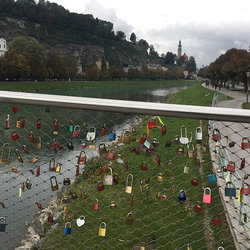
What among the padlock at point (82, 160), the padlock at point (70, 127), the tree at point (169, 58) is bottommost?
the padlock at point (82, 160)

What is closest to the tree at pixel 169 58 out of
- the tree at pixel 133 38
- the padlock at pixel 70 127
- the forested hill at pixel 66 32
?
the tree at pixel 133 38

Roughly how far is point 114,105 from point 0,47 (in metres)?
71.7

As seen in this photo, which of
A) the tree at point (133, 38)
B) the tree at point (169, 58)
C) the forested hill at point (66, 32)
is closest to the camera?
the forested hill at point (66, 32)

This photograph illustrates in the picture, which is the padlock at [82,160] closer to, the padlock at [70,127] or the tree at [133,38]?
the padlock at [70,127]

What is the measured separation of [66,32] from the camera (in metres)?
109

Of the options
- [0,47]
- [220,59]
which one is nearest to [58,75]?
[0,47]

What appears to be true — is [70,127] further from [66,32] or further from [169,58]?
[169,58]

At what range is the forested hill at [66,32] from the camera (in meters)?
88.7

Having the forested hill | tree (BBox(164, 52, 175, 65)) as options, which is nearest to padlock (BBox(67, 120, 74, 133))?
the forested hill

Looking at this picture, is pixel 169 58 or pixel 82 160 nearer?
pixel 82 160

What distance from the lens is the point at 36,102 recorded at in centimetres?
160

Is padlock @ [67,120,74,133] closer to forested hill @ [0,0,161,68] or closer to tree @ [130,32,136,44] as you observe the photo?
forested hill @ [0,0,161,68]

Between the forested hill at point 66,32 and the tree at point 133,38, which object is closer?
the forested hill at point 66,32

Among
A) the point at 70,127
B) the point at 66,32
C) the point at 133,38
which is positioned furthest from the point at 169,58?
the point at 70,127
